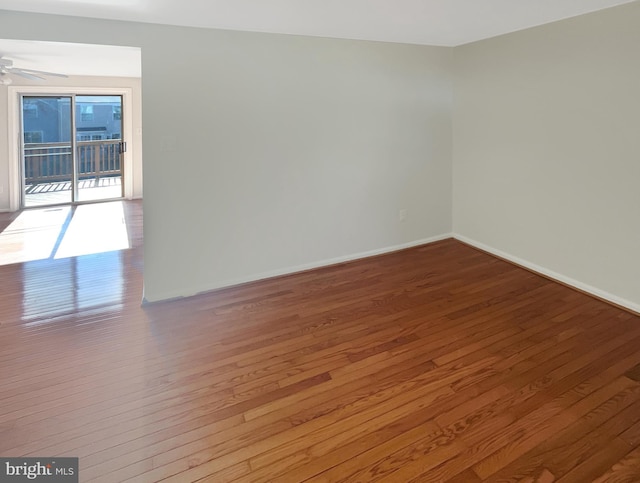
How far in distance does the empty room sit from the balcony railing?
2136 millimetres

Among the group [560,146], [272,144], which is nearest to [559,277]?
[560,146]

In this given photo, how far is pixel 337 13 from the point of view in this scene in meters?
2.73

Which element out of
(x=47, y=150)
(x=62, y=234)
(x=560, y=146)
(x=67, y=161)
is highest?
(x=47, y=150)

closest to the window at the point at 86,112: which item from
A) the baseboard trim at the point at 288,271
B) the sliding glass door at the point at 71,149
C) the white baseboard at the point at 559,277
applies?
the sliding glass door at the point at 71,149

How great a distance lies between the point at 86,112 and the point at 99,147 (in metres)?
0.64

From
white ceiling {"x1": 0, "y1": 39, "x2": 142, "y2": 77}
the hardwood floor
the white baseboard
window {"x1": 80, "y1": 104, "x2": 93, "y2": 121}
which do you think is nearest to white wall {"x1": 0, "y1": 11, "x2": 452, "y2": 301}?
white ceiling {"x1": 0, "y1": 39, "x2": 142, "y2": 77}

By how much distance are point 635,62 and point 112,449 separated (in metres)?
4.09

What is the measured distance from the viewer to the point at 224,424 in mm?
1878

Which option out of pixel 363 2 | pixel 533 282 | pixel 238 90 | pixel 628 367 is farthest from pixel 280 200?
pixel 628 367

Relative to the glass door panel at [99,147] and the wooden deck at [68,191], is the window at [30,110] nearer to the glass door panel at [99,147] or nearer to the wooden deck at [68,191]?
the glass door panel at [99,147]

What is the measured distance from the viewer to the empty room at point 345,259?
1.80m

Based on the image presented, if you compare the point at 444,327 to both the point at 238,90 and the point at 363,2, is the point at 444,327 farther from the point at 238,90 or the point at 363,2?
the point at 238,90

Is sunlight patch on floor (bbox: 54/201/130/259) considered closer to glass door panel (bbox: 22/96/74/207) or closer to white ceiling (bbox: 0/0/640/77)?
glass door panel (bbox: 22/96/74/207)

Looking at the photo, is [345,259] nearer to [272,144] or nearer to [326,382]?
[272,144]
